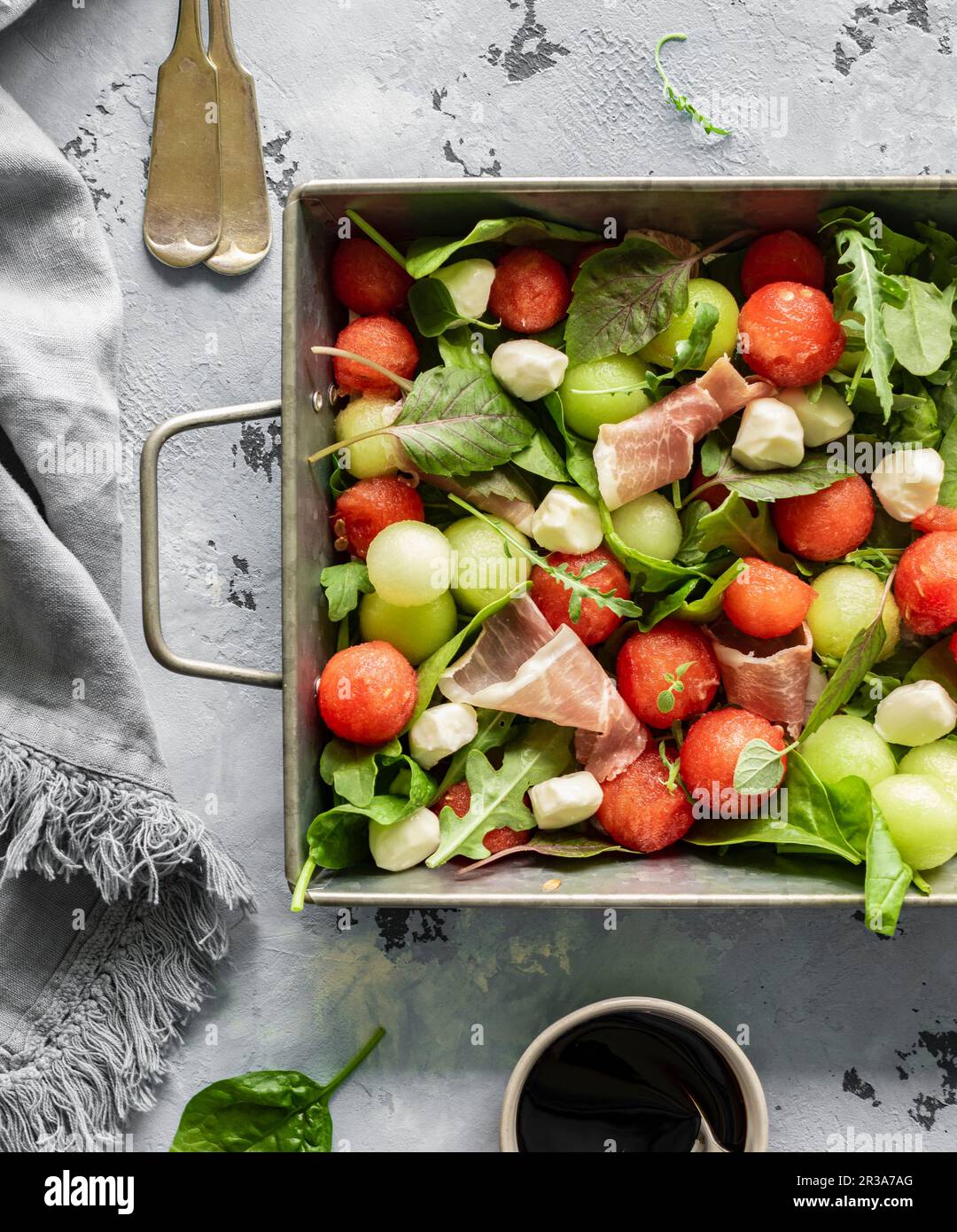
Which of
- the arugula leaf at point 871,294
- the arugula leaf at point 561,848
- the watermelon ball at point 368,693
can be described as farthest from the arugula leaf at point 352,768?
the arugula leaf at point 871,294

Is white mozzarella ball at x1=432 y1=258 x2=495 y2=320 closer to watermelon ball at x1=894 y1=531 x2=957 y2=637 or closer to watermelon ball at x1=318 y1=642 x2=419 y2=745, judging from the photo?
watermelon ball at x1=318 y1=642 x2=419 y2=745

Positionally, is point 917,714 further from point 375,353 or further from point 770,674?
point 375,353

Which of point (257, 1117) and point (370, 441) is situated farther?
point (257, 1117)

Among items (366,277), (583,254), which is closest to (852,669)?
(583,254)

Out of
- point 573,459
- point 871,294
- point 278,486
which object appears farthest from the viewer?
point 278,486

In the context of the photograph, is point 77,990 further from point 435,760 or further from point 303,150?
point 303,150

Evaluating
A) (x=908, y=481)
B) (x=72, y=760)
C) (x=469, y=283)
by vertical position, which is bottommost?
(x=72, y=760)
